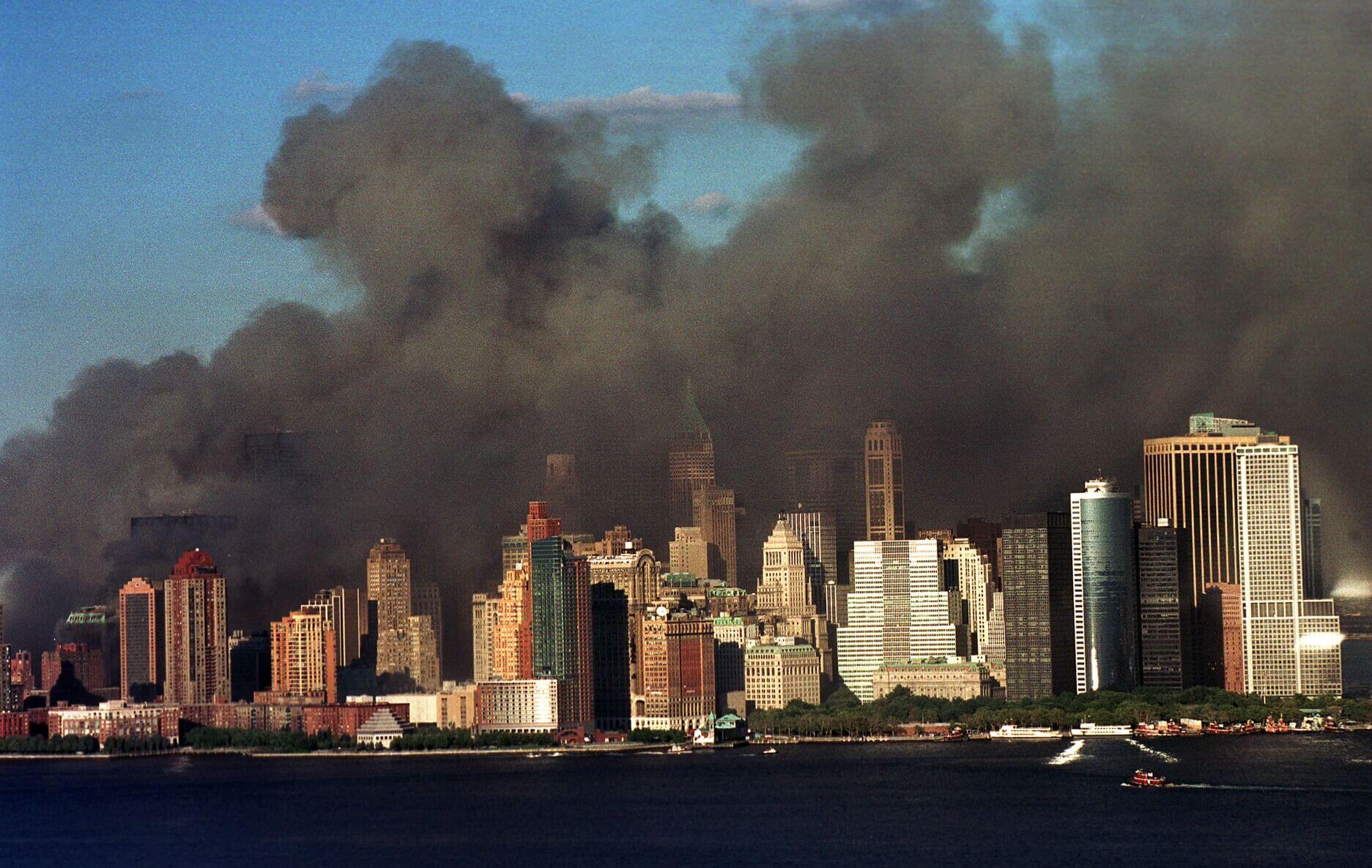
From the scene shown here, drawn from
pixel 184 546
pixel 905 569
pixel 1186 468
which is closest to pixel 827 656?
pixel 905 569

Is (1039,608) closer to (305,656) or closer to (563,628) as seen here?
(563,628)

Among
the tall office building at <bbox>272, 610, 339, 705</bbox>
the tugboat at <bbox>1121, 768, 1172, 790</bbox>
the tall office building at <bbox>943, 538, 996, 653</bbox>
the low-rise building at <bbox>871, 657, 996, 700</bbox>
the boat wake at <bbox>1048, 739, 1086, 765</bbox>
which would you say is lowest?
the tugboat at <bbox>1121, 768, 1172, 790</bbox>

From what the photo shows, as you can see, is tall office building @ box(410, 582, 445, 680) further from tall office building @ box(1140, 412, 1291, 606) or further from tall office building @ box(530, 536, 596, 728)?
tall office building @ box(1140, 412, 1291, 606)

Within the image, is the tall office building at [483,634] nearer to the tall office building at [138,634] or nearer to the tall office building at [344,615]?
the tall office building at [344,615]

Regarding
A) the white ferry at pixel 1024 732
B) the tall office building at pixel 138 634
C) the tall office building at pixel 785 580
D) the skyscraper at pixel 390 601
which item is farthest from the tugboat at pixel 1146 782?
the tall office building at pixel 138 634

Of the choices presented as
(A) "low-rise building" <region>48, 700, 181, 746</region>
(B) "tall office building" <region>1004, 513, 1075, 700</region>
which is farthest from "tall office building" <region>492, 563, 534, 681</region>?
(B) "tall office building" <region>1004, 513, 1075, 700</region>

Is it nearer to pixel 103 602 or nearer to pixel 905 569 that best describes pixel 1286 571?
pixel 905 569
